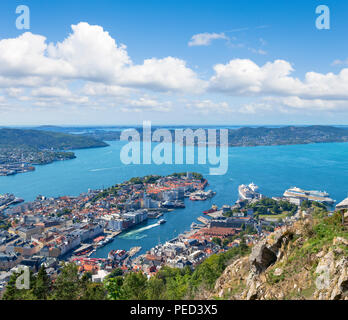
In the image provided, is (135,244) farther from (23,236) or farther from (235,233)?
(23,236)

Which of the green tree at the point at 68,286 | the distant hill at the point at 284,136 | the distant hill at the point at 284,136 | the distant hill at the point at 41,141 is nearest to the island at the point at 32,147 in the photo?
the distant hill at the point at 41,141

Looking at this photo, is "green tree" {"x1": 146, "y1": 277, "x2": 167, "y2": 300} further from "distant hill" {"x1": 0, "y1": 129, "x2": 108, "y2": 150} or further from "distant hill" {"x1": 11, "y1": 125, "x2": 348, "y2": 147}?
"distant hill" {"x1": 0, "y1": 129, "x2": 108, "y2": 150}

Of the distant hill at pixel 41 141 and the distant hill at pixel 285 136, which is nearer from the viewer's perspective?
the distant hill at pixel 41 141

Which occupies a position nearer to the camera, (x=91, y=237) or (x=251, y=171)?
(x=91, y=237)

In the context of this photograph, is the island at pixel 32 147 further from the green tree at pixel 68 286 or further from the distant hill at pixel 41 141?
the green tree at pixel 68 286

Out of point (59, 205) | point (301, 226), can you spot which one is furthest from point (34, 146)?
point (301, 226)

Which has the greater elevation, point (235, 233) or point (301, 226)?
point (301, 226)

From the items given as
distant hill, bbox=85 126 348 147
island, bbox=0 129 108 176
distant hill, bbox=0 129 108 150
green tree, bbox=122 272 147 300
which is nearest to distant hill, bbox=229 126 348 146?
distant hill, bbox=85 126 348 147
